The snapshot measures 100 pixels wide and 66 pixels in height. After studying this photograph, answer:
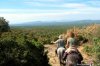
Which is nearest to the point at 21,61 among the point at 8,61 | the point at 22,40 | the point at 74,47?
the point at 8,61

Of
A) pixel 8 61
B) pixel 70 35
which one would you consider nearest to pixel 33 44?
pixel 8 61

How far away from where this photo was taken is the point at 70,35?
12.9m

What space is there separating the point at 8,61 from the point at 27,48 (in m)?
1.96

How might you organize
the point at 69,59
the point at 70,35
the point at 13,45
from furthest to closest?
the point at 13,45, the point at 70,35, the point at 69,59

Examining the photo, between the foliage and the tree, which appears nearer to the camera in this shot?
the foliage

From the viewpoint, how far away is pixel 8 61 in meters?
14.3

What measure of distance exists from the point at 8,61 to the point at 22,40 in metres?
2.72

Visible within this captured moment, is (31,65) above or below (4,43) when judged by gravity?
below

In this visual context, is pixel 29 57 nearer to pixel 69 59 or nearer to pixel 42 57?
pixel 42 57

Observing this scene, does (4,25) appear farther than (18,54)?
Yes

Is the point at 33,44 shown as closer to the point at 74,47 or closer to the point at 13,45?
the point at 13,45

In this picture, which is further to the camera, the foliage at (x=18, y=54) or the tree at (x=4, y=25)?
the tree at (x=4, y=25)

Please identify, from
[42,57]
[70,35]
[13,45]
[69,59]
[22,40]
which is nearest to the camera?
[69,59]

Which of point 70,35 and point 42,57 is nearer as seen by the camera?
point 70,35
